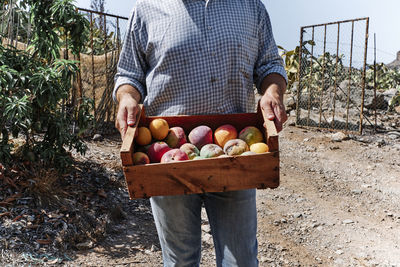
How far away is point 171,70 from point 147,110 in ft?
0.84

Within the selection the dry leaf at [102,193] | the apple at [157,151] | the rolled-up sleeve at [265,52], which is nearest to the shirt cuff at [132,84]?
the apple at [157,151]

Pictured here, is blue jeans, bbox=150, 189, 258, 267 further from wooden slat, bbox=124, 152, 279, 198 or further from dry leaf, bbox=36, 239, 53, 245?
dry leaf, bbox=36, 239, 53, 245

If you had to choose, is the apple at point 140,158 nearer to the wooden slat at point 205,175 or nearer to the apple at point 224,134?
the wooden slat at point 205,175

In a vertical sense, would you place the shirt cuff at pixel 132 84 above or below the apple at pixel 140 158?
above

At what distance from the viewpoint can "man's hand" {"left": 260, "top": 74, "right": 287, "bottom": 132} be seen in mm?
1724

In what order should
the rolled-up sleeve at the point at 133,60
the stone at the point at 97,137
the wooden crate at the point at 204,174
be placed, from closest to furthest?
the wooden crate at the point at 204,174 < the rolled-up sleeve at the point at 133,60 < the stone at the point at 97,137

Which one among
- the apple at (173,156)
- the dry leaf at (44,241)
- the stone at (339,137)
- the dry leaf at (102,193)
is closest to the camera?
the apple at (173,156)

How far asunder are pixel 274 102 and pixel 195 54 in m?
0.42

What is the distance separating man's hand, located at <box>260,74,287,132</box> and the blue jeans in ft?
1.21

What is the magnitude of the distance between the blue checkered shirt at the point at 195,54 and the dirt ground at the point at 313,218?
1.84 metres

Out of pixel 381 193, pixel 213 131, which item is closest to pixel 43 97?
pixel 213 131

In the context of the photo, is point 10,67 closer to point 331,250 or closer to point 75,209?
point 75,209

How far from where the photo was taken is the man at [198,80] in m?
1.82

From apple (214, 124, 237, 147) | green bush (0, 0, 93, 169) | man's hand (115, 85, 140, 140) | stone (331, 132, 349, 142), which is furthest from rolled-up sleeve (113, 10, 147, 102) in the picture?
stone (331, 132, 349, 142)
